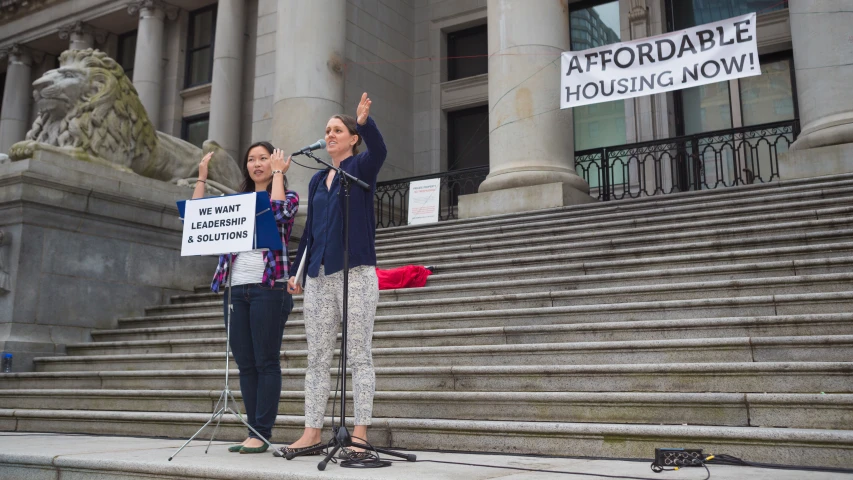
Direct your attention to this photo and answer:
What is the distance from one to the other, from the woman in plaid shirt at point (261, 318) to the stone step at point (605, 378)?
1718 millimetres

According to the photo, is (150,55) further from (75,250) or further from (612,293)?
(612,293)

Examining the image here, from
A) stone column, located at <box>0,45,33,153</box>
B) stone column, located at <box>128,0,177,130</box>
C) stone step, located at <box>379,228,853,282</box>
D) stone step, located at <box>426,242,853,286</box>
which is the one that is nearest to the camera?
stone step, located at <box>426,242,853,286</box>

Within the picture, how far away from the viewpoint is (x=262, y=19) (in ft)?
73.2

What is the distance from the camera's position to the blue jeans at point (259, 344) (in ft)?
18.1

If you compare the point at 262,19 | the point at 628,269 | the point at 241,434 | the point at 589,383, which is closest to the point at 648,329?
the point at 589,383

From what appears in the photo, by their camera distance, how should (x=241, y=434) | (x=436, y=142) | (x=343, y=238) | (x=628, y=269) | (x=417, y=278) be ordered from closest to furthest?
(x=343, y=238) → (x=241, y=434) → (x=628, y=269) → (x=417, y=278) → (x=436, y=142)

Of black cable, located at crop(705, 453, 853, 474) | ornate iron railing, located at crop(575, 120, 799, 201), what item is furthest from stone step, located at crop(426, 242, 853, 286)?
ornate iron railing, located at crop(575, 120, 799, 201)

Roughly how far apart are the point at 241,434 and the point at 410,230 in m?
7.60

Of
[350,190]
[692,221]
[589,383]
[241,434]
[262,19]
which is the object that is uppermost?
[262,19]

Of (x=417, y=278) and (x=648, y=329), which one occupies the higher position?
(x=417, y=278)

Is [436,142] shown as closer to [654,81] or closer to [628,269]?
[654,81]

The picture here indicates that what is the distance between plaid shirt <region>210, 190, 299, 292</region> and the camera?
5.57 metres

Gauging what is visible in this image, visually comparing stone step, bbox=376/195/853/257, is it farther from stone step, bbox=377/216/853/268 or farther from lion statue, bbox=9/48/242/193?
lion statue, bbox=9/48/242/193

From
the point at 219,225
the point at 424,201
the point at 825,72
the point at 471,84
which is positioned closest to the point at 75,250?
the point at 219,225
